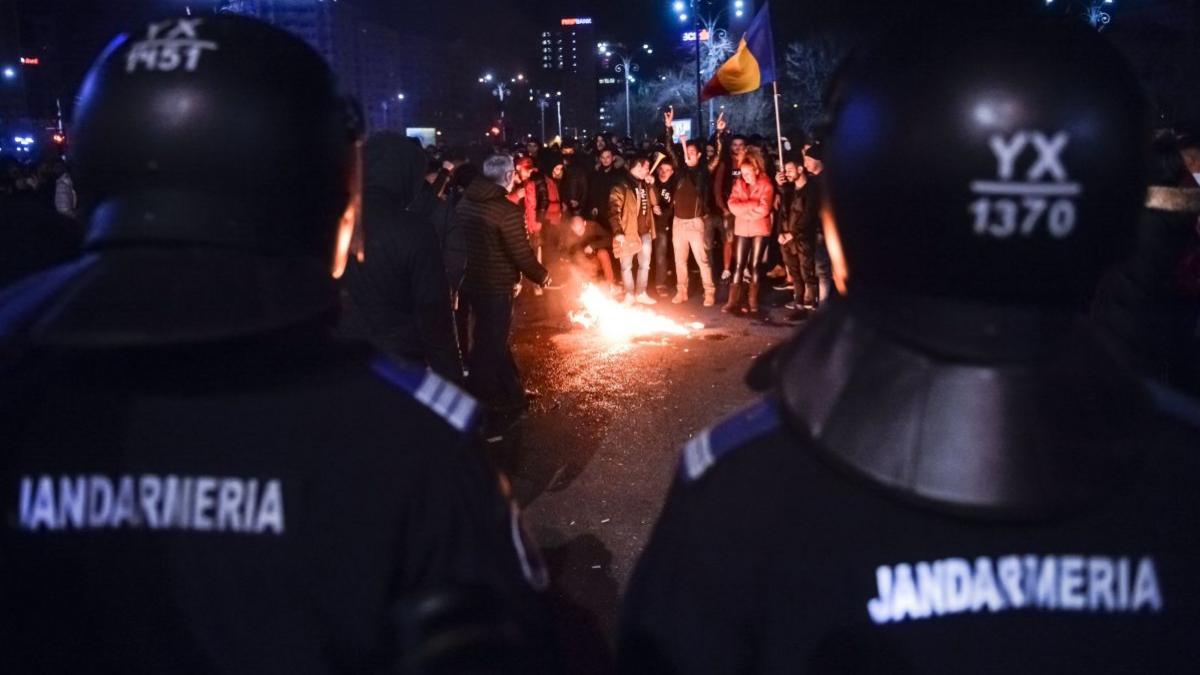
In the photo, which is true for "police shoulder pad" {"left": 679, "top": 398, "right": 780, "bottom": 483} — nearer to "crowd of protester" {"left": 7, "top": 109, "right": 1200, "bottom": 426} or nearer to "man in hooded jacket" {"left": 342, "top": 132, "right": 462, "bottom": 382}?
"crowd of protester" {"left": 7, "top": 109, "right": 1200, "bottom": 426}

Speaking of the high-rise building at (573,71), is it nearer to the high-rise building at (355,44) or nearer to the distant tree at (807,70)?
the high-rise building at (355,44)

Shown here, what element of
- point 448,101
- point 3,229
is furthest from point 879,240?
point 448,101

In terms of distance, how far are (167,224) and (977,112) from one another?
3.80ft

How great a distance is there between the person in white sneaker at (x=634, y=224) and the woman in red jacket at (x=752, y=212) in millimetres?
1535

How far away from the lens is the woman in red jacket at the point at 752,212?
11.6 m

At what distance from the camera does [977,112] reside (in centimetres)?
117

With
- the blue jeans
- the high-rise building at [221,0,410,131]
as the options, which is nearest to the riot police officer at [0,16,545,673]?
the blue jeans

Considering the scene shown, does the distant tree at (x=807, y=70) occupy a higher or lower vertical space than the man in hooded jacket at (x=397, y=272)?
higher

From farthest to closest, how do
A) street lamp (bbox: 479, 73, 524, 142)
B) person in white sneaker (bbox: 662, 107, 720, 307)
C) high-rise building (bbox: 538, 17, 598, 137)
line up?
1. high-rise building (bbox: 538, 17, 598, 137)
2. street lamp (bbox: 479, 73, 524, 142)
3. person in white sneaker (bbox: 662, 107, 720, 307)

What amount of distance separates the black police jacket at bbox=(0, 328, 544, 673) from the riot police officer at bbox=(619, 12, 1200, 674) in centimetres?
40

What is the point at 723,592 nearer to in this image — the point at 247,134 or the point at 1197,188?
the point at 247,134

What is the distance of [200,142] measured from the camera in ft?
4.73

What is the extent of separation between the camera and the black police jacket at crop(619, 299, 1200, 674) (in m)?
1.17

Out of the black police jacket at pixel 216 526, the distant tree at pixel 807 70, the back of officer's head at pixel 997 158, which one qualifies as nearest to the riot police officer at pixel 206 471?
the black police jacket at pixel 216 526
